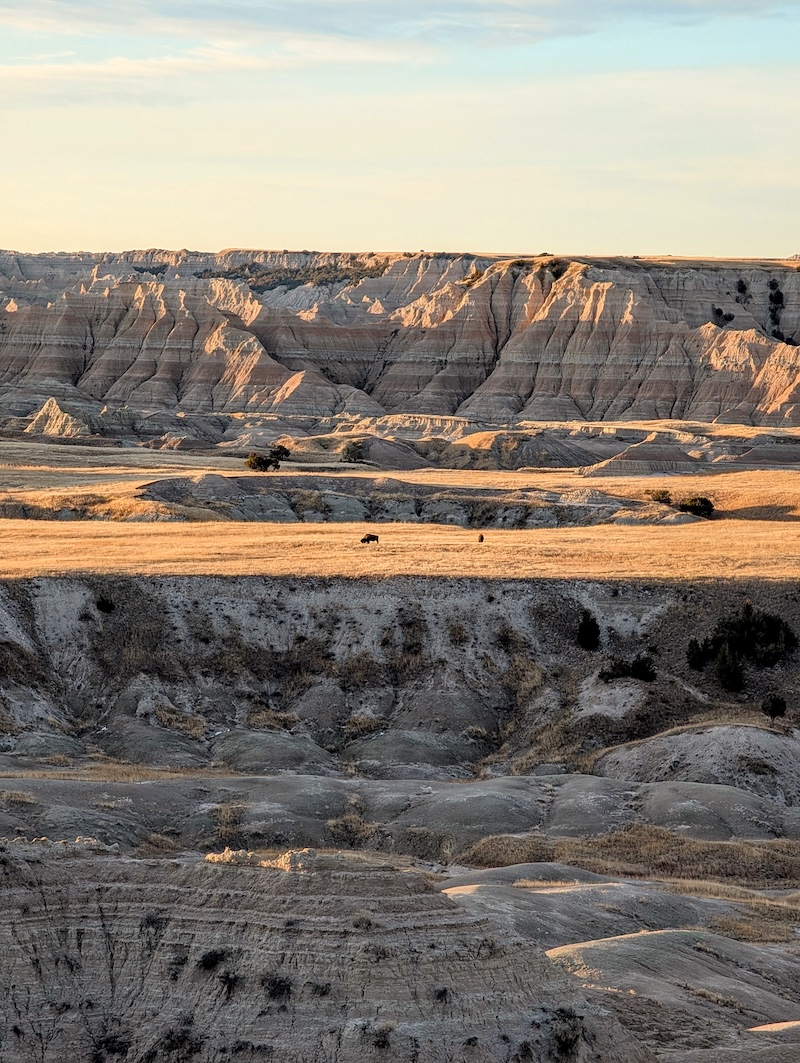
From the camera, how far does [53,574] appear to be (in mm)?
40781

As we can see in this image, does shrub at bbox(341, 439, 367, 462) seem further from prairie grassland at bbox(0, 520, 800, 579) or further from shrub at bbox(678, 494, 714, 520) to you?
prairie grassland at bbox(0, 520, 800, 579)

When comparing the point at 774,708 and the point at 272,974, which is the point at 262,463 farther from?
the point at 272,974

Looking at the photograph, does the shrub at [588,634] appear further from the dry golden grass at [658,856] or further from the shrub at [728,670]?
the dry golden grass at [658,856]

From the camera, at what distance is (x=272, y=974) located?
1364 cm

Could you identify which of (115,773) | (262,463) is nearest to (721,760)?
(115,773)

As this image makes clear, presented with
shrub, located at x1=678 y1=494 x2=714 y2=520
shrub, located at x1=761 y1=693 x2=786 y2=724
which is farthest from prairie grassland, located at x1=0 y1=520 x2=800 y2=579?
shrub, located at x1=678 y1=494 x2=714 y2=520

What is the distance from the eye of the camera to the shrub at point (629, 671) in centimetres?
3749

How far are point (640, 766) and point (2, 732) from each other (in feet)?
52.0

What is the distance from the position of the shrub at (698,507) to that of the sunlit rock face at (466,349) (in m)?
69.8

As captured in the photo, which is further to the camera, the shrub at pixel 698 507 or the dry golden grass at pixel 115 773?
the shrub at pixel 698 507

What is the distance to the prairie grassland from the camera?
43.5m

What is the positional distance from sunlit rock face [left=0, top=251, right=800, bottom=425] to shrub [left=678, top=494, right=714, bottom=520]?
6982cm

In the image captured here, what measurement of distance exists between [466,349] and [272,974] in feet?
519

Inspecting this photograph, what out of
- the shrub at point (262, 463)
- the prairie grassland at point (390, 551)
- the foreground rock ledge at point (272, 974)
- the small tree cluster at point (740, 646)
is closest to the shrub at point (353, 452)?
the shrub at point (262, 463)
